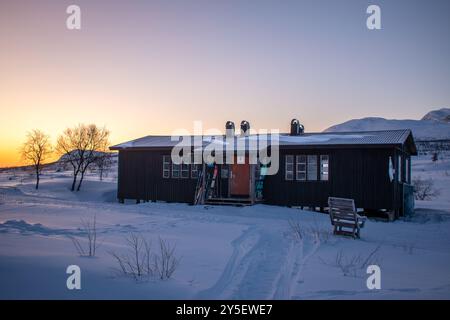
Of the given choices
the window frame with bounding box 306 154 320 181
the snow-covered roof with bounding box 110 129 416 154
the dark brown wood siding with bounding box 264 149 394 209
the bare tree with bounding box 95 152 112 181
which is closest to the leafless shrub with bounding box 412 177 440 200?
the snow-covered roof with bounding box 110 129 416 154

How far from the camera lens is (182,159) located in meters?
20.6

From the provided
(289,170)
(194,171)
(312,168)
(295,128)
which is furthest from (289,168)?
(194,171)

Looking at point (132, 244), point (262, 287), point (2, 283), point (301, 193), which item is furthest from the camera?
point (301, 193)

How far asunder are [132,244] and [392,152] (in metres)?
12.7

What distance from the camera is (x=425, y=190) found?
95.3 ft

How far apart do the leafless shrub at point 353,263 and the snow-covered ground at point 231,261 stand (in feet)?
0.06

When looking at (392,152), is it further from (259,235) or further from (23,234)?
(23,234)

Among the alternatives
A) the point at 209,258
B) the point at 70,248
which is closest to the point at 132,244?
the point at 70,248

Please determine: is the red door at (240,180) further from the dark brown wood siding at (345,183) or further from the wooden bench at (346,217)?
the wooden bench at (346,217)

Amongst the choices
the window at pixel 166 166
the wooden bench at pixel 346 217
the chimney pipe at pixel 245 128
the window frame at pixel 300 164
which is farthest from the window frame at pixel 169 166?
the wooden bench at pixel 346 217

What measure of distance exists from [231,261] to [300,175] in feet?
38.5

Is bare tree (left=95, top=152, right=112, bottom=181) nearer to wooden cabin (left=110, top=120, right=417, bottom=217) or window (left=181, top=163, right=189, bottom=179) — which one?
wooden cabin (left=110, top=120, right=417, bottom=217)

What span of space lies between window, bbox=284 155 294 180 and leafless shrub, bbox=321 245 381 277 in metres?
10.2

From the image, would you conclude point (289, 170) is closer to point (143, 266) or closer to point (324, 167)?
point (324, 167)
